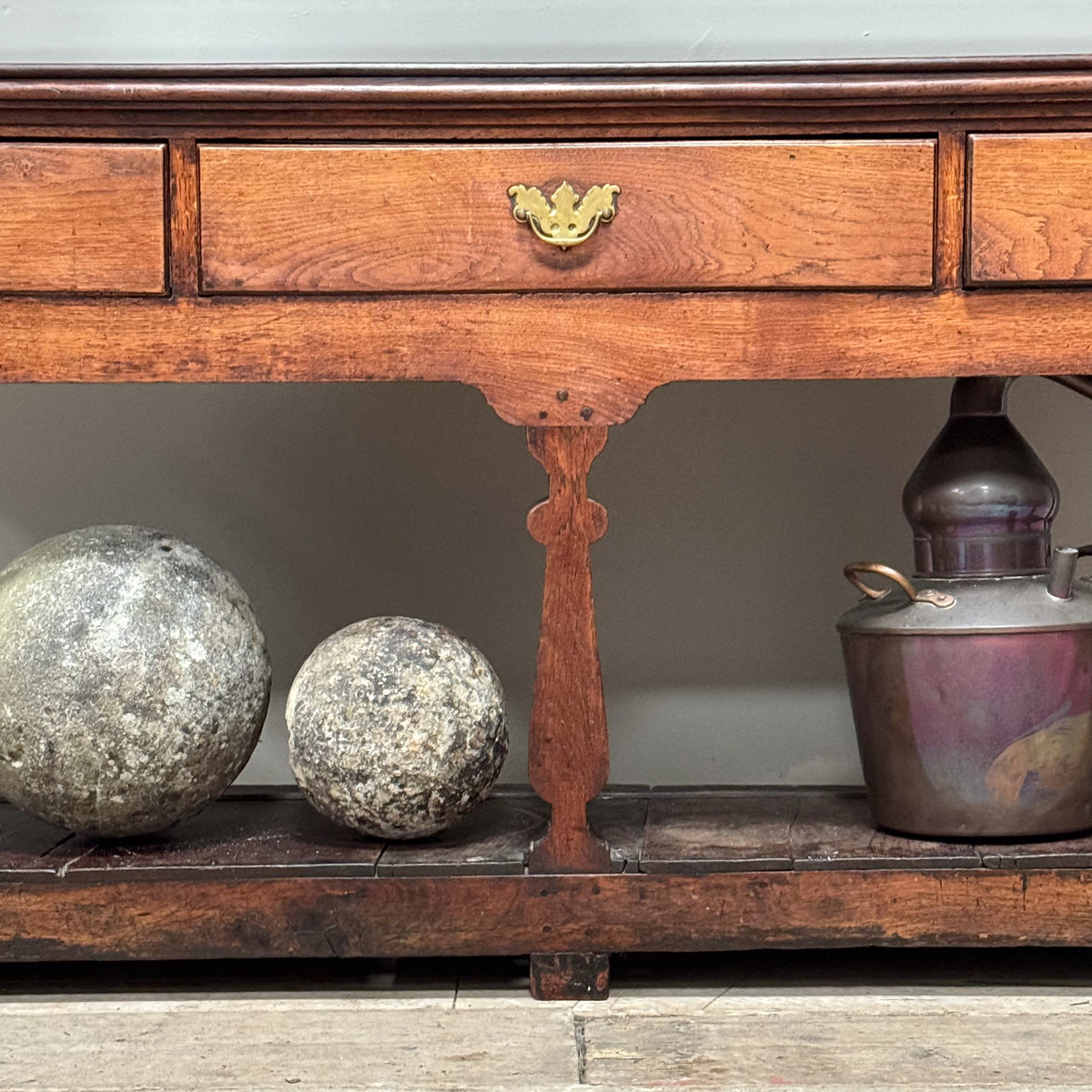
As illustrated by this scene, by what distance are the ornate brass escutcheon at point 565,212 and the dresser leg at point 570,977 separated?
38.0 inches

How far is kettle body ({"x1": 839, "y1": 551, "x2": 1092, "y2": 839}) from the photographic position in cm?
195

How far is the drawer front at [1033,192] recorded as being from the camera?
1.81 meters

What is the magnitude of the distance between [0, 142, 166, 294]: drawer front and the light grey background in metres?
0.85

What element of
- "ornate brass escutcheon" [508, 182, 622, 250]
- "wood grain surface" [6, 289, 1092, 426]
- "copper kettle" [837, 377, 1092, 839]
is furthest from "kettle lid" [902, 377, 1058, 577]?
"ornate brass escutcheon" [508, 182, 622, 250]

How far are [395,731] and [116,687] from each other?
0.39m

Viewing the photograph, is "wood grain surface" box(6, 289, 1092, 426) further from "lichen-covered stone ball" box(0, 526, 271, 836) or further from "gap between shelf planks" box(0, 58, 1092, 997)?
"lichen-covered stone ball" box(0, 526, 271, 836)

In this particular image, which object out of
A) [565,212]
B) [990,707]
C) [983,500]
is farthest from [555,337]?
[990,707]

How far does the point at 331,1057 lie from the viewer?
5.49 feet

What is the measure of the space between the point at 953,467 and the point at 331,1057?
1212 millimetres

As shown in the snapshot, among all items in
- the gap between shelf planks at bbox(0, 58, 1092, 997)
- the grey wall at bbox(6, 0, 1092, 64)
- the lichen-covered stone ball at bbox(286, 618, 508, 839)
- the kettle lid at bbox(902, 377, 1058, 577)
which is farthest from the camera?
the grey wall at bbox(6, 0, 1092, 64)

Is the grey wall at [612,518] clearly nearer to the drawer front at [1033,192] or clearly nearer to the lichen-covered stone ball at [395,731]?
the lichen-covered stone ball at [395,731]

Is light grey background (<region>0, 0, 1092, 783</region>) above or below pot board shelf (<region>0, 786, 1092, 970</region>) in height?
above

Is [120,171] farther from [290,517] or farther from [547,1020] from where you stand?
[547,1020]

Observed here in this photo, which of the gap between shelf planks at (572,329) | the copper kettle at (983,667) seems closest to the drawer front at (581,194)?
the gap between shelf planks at (572,329)
